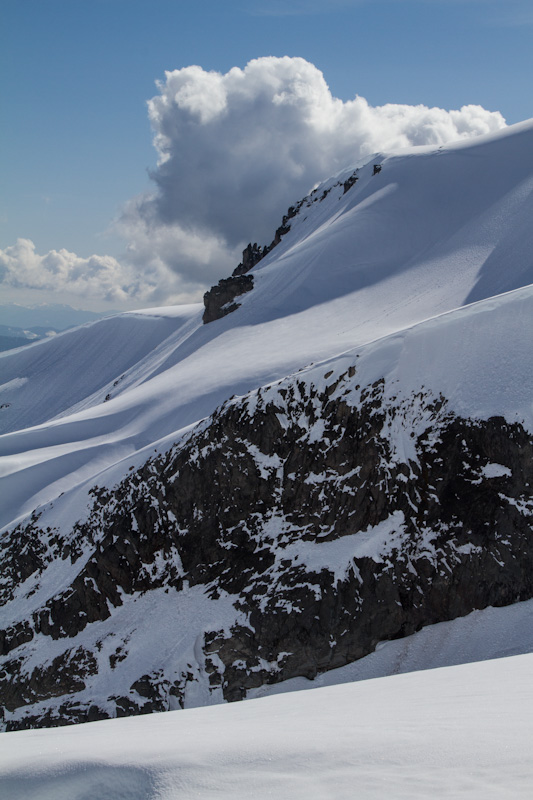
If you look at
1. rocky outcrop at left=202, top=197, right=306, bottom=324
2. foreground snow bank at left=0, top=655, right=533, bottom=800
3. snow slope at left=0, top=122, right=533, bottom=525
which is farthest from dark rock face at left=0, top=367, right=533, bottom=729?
rocky outcrop at left=202, top=197, right=306, bottom=324

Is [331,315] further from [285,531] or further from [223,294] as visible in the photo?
[285,531]

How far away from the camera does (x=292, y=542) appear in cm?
2702

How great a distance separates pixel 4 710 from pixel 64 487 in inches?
594

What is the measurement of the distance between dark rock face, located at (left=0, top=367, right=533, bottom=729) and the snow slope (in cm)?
276

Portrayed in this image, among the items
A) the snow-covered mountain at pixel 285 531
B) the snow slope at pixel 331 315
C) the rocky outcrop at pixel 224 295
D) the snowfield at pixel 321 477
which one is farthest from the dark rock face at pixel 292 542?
the rocky outcrop at pixel 224 295

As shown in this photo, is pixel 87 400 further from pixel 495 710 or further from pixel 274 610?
pixel 495 710

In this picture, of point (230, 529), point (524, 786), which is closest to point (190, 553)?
point (230, 529)

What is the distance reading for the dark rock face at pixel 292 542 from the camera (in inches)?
926

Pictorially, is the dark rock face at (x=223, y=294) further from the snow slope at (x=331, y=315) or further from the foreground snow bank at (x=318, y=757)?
the foreground snow bank at (x=318, y=757)

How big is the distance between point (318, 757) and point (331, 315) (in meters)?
50.3

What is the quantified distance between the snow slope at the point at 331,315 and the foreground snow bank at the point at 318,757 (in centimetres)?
1854

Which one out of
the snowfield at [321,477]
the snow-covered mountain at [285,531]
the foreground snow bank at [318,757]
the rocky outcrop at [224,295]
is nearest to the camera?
the foreground snow bank at [318,757]

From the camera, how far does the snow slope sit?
40.7m

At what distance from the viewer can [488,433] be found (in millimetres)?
24578
